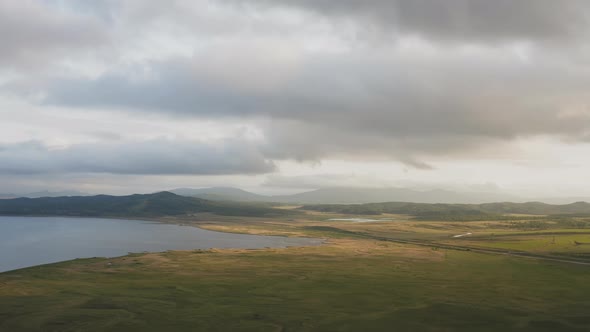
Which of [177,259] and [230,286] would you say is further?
[177,259]

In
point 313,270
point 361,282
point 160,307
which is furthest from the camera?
point 313,270

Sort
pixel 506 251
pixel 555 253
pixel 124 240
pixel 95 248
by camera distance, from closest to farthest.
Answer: pixel 555 253 < pixel 506 251 < pixel 95 248 < pixel 124 240

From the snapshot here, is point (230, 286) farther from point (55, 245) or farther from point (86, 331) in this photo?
point (55, 245)

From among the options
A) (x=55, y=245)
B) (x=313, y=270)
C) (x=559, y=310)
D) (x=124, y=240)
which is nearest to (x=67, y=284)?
(x=313, y=270)

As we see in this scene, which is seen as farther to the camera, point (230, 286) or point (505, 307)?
point (230, 286)

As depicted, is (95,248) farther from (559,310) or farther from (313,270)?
(559,310)

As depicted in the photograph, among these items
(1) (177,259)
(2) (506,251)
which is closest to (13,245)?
(1) (177,259)
